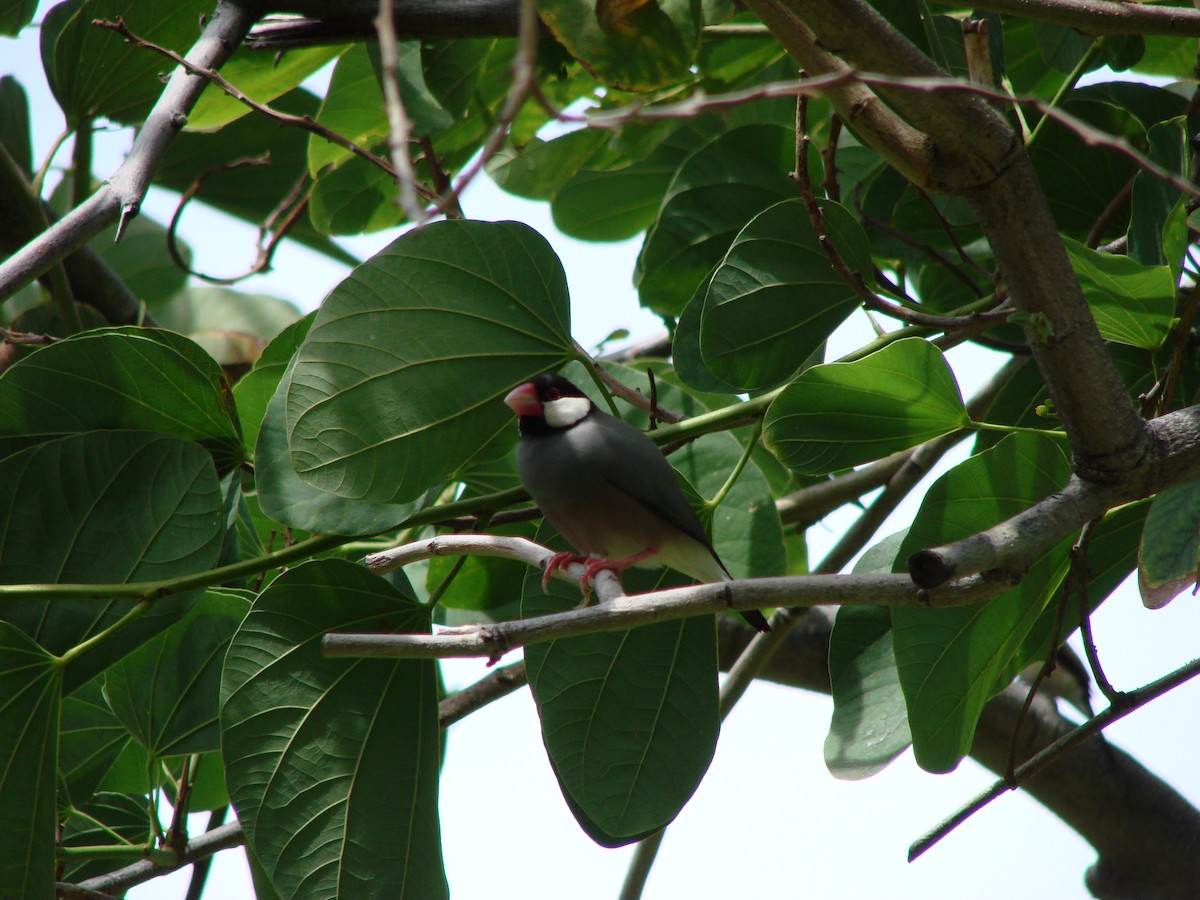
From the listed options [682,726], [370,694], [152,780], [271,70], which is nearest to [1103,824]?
[682,726]

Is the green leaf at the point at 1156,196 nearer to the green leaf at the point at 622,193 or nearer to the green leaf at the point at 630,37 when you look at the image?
the green leaf at the point at 630,37

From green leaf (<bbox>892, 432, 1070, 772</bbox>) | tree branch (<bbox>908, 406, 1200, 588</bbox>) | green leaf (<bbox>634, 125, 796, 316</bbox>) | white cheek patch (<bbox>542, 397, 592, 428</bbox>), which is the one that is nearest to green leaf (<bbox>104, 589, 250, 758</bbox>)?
white cheek patch (<bbox>542, 397, 592, 428</bbox>)

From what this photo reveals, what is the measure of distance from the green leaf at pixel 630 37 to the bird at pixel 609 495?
60 cm

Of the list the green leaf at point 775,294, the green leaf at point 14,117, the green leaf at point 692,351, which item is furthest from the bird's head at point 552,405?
the green leaf at point 14,117

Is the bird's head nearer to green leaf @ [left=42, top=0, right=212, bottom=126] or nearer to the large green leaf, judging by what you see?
the large green leaf

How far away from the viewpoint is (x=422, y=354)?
5.58ft

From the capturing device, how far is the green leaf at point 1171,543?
4.41ft

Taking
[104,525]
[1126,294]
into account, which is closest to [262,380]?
[104,525]

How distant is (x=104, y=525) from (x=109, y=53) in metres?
1.13

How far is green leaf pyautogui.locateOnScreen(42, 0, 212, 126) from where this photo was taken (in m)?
2.25

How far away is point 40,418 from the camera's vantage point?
176 cm

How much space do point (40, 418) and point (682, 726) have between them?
119 centimetres

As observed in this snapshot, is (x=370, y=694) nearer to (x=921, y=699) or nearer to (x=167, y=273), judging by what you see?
(x=921, y=699)

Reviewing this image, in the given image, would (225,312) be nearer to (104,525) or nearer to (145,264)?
(145,264)
